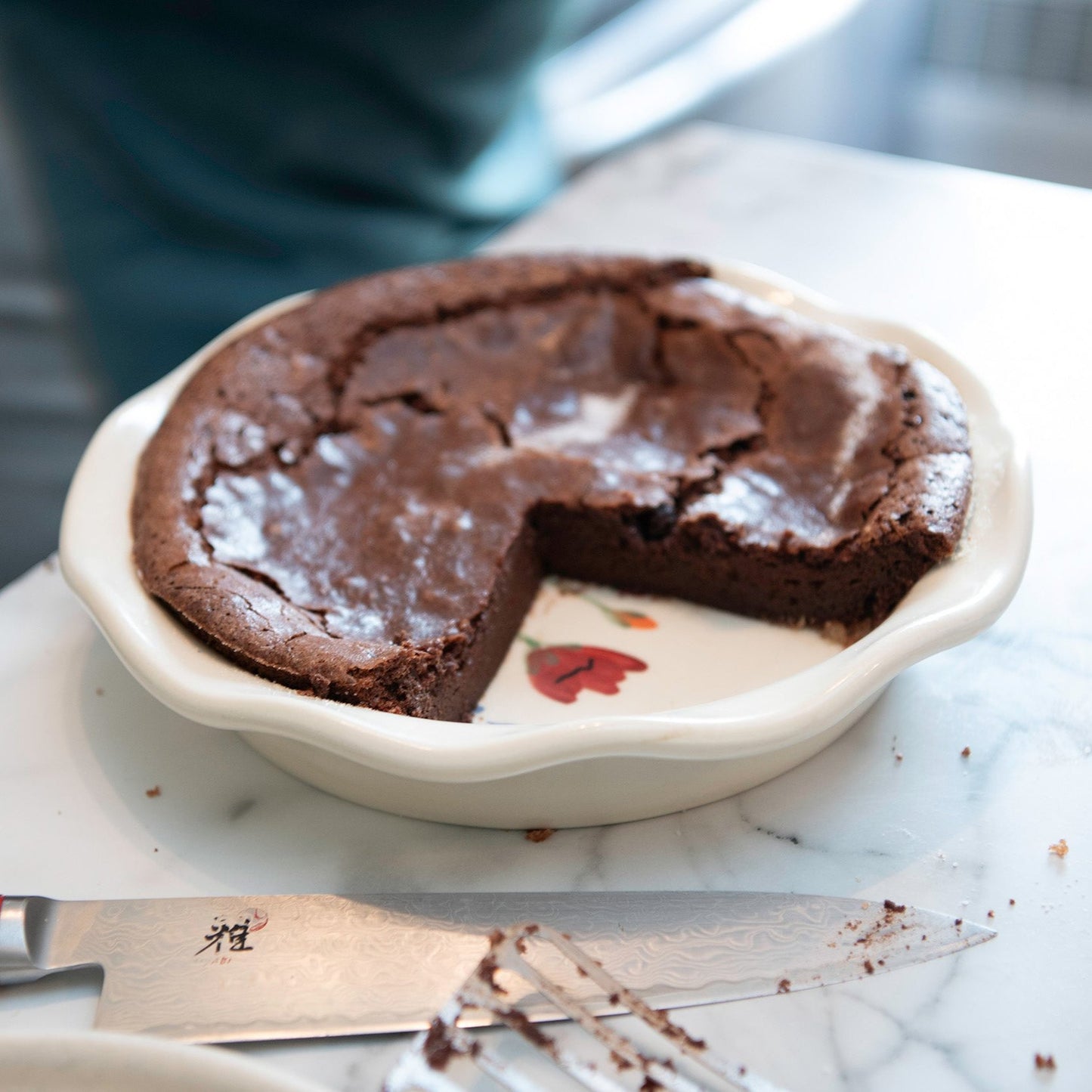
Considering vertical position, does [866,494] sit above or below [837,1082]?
above

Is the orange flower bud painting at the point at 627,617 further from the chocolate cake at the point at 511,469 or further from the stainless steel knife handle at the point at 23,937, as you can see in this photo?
the stainless steel knife handle at the point at 23,937

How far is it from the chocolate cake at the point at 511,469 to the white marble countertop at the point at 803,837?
204 mm

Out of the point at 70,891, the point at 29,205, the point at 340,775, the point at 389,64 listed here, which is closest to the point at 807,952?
the point at 340,775

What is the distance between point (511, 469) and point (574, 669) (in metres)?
0.41

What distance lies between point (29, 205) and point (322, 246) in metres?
0.72

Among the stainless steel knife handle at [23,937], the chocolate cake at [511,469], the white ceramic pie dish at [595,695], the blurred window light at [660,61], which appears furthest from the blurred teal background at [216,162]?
the stainless steel knife handle at [23,937]

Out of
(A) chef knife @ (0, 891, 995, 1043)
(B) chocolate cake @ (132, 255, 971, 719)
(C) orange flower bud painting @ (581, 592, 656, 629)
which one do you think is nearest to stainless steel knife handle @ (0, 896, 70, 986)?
(A) chef knife @ (0, 891, 995, 1043)

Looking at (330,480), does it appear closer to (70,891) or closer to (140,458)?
(140,458)

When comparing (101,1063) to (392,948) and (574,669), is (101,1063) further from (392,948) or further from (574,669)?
(574,669)

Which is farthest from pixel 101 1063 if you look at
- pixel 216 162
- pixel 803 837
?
pixel 216 162

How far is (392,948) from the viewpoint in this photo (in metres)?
1.28

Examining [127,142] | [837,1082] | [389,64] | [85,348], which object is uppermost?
[389,64]

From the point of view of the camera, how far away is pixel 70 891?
140 centimetres

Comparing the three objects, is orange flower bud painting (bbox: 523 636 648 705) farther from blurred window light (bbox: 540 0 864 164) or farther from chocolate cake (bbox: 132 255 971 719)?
blurred window light (bbox: 540 0 864 164)
